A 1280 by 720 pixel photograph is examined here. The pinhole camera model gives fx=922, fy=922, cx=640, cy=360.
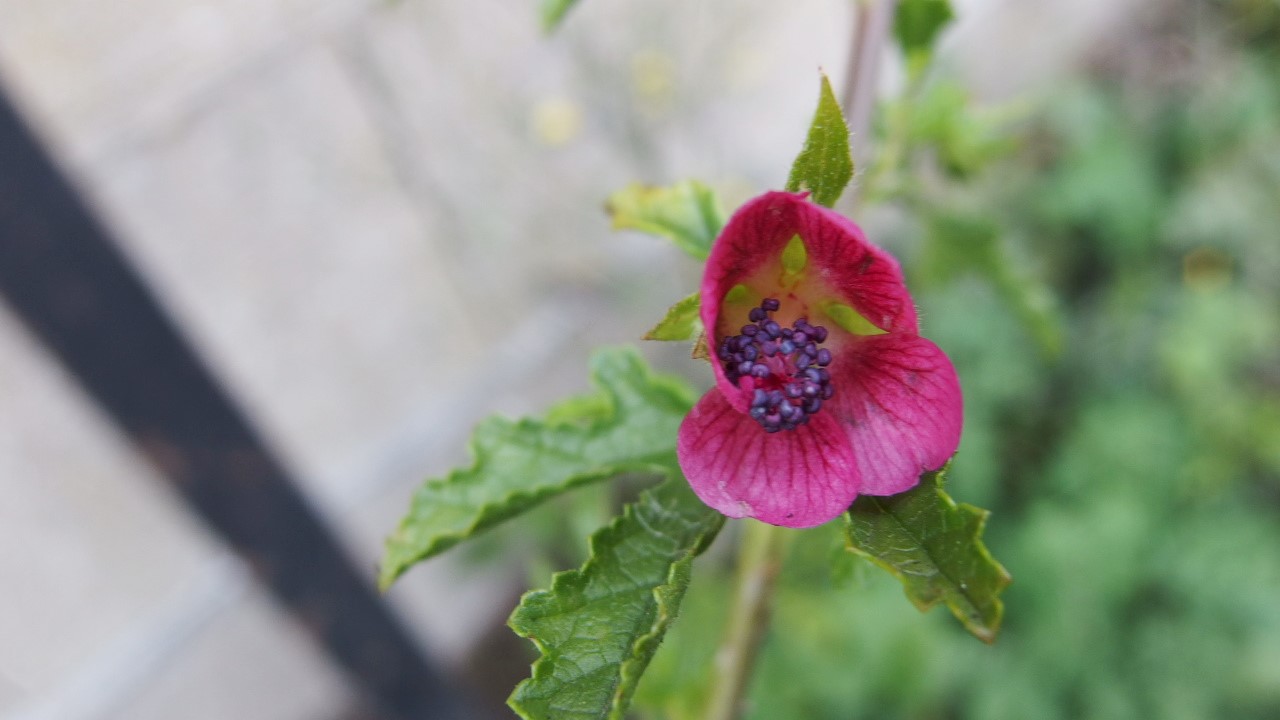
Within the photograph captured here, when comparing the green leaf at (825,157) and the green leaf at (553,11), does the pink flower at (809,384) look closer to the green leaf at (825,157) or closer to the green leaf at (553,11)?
the green leaf at (825,157)

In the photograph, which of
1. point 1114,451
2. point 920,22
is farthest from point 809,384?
point 1114,451

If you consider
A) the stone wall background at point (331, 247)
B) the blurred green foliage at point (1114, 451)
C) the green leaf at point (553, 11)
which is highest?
the green leaf at point (553, 11)

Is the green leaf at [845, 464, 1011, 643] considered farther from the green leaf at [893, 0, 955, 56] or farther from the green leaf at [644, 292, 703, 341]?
the green leaf at [893, 0, 955, 56]

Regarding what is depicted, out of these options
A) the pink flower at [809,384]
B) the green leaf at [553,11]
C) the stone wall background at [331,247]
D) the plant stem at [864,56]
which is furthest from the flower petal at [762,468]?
the stone wall background at [331,247]

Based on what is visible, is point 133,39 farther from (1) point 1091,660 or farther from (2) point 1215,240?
(2) point 1215,240

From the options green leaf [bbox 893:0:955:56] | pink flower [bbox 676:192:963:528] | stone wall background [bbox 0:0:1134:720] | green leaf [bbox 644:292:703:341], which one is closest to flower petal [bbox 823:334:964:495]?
pink flower [bbox 676:192:963:528]

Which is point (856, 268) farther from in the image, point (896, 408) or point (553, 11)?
point (553, 11)

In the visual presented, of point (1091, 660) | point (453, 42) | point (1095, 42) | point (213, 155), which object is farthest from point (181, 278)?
point (1095, 42)
